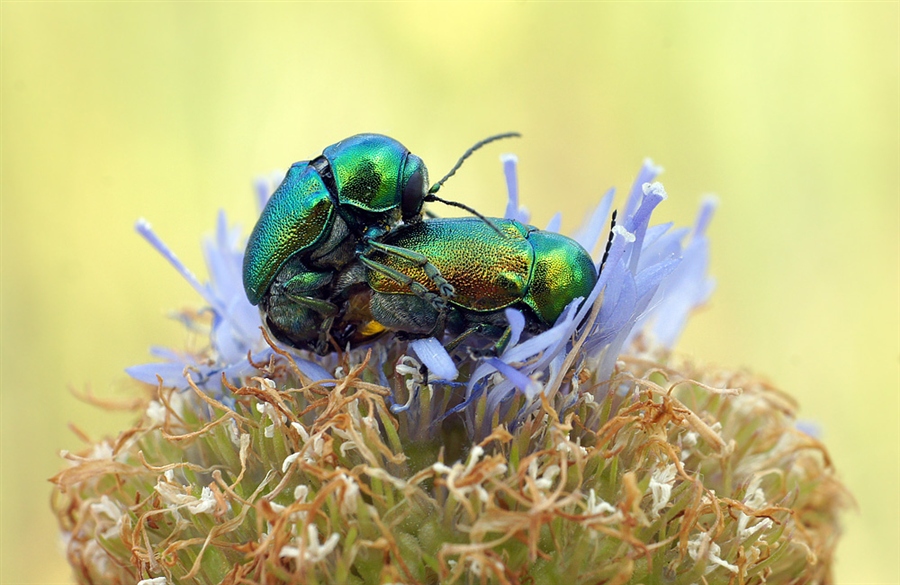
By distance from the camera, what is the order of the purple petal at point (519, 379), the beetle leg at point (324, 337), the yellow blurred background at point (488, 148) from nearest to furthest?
the purple petal at point (519, 379) < the beetle leg at point (324, 337) < the yellow blurred background at point (488, 148)

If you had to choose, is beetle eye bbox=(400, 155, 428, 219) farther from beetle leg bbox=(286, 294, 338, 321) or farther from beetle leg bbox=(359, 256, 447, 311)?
beetle leg bbox=(286, 294, 338, 321)

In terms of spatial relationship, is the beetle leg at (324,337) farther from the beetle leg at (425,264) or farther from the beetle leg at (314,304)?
the beetle leg at (425,264)

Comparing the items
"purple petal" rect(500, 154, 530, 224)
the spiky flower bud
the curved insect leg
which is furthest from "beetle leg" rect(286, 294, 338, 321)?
"purple petal" rect(500, 154, 530, 224)

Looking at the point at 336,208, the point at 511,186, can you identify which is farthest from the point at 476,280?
the point at 511,186

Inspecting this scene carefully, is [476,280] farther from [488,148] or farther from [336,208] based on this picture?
[488,148]

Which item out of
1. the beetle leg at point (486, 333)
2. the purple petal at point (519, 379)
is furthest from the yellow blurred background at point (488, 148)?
the purple petal at point (519, 379)

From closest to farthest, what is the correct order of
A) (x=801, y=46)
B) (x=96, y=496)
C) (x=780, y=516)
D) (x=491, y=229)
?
(x=491, y=229)
(x=780, y=516)
(x=96, y=496)
(x=801, y=46)

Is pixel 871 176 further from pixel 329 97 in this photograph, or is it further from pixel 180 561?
pixel 180 561

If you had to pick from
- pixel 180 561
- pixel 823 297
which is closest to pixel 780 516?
pixel 180 561
